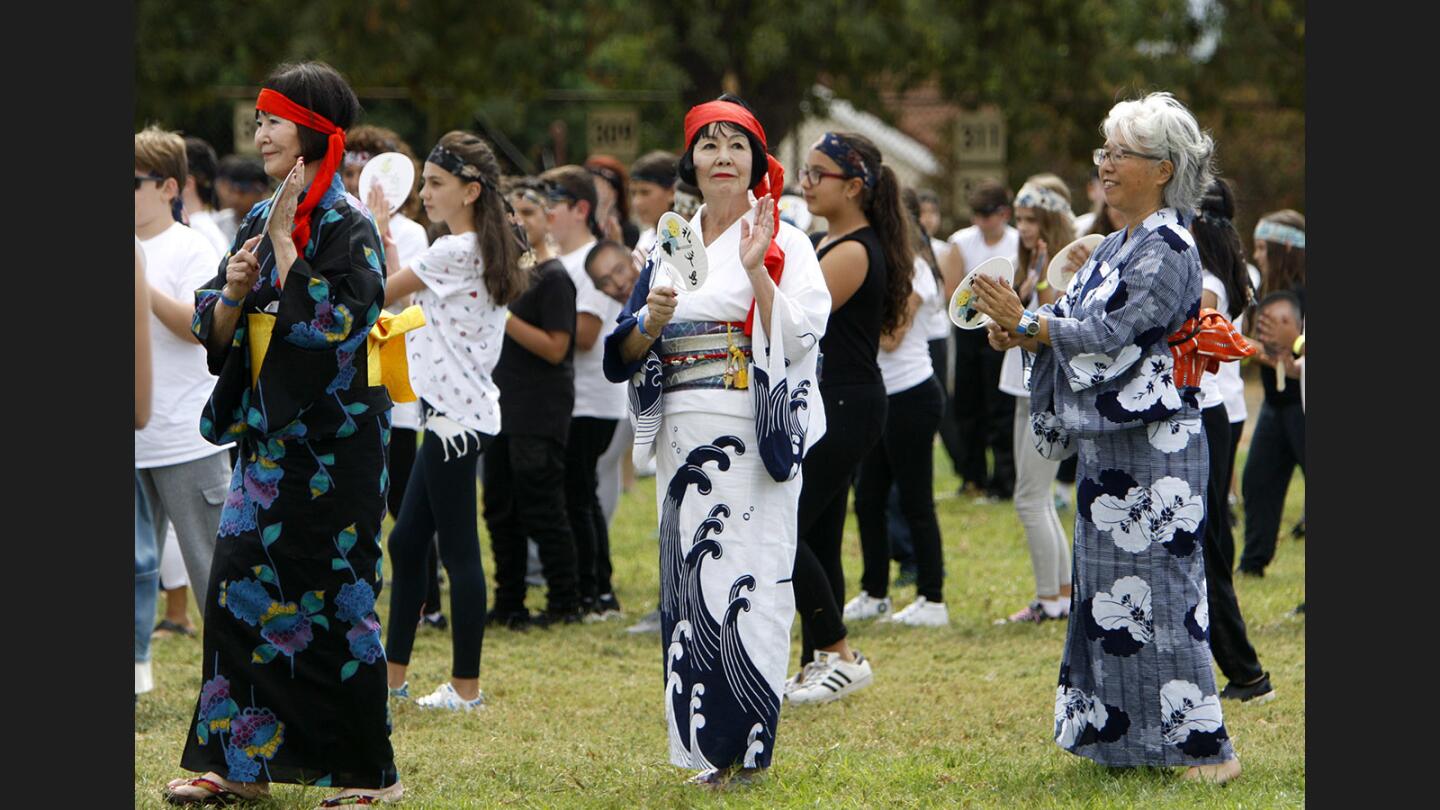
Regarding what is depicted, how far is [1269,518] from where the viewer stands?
828 centimetres

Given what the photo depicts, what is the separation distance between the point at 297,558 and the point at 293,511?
0.41 feet

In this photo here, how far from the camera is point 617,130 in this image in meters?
17.2

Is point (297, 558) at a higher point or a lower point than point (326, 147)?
lower

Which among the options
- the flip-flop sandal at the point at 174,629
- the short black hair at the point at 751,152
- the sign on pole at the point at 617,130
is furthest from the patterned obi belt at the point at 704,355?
the sign on pole at the point at 617,130

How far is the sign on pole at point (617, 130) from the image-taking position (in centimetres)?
1722

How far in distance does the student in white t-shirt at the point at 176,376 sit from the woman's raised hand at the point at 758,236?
2306mm

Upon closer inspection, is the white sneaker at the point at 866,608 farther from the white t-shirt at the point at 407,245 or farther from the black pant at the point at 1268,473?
the white t-shirt at the point at 407,245

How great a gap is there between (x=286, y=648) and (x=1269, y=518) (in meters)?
5.62

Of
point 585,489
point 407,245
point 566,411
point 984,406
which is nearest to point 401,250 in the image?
point 407,245

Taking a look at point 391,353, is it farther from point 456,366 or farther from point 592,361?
point 592,361

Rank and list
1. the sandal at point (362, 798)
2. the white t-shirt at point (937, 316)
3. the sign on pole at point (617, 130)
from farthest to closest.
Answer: the sign on pole at point (617, 130) → the white t-shirt at point (937, 316) → the sandal at point (362, 798)

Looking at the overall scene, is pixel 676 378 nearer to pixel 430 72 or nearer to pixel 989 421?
pixel 989 421

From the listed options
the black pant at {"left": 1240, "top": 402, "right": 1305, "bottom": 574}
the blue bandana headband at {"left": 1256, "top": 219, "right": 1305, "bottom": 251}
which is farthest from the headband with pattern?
the black pant at {"left": 1240, "top": 402, "right": 1305, "bottom": 574}

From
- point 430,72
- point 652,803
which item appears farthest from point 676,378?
point 430,72
